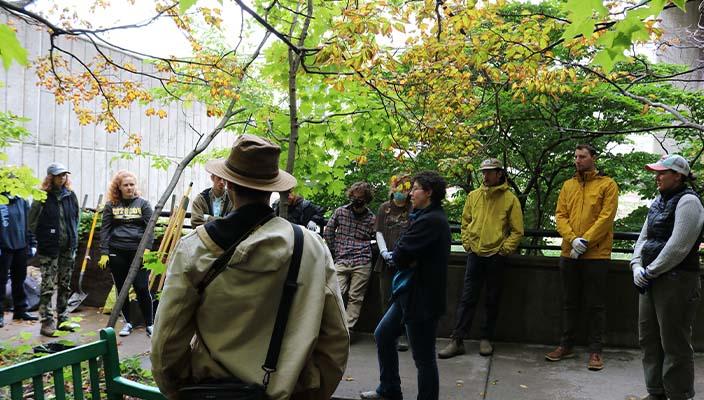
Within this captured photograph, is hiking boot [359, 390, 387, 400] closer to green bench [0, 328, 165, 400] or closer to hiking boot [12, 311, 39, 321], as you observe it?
green bench [0, 328, 165, 400]

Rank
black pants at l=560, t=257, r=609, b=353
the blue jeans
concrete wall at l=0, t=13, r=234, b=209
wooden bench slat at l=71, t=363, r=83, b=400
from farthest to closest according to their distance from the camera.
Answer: concrete wall at l=0, t=13, r=234, b=209 < black pants at l=560, t=257, r=609, b=353 < the blue jeans < wooden bench slat at l=71, t=363, r=83, b=400

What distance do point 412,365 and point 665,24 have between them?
8775mm

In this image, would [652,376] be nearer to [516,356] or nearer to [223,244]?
[516,356]

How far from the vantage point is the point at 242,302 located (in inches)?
99.6

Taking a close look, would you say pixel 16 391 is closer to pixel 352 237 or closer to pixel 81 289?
Answer: pixel 352 237

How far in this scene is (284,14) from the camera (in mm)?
7180

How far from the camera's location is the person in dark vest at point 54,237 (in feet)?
27.2

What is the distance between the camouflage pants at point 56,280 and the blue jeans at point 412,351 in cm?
487

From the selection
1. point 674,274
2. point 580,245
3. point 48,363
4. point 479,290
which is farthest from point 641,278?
point 48,363

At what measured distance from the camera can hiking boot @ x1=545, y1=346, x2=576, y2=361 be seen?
6.96m

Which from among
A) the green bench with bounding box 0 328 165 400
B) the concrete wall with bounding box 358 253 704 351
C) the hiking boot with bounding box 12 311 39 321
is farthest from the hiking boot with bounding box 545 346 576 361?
the hiking boot with bounding box 12 311 39 321

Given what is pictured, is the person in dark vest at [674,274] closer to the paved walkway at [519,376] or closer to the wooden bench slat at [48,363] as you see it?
the paved walkway at [519,376]

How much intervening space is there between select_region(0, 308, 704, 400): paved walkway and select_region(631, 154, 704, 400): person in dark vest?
0.87 m

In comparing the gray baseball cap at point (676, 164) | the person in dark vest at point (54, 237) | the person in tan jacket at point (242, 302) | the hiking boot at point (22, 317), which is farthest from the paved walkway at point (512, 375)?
the person in tan jacket at point (242, 302)
